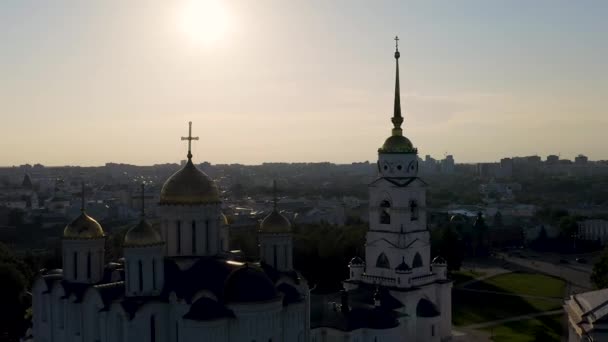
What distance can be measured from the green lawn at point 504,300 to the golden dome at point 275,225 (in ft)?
40.4

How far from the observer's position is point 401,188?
86.6ft

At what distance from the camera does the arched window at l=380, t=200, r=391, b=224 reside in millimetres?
26747

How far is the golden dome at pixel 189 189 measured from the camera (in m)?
20.2

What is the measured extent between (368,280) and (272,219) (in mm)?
6757

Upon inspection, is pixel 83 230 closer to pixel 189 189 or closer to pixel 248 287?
pixel 189 189

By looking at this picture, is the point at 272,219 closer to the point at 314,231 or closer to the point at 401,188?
the point at 401,188

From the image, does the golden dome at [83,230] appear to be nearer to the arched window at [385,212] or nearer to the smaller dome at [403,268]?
the smaller dome at [403,268]

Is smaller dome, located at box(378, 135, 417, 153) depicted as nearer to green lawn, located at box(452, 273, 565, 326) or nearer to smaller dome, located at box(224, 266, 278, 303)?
green lawn, located at box(452, 273, 565, 326)

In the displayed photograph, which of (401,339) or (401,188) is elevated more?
(401,188)

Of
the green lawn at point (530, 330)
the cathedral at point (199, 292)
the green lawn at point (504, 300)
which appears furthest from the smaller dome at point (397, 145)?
the green lawn at point (504, 300)

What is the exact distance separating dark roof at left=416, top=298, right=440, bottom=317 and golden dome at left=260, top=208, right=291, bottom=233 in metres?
6.90

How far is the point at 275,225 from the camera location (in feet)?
70.0

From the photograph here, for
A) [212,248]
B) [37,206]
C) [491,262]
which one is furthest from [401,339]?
[37,206]

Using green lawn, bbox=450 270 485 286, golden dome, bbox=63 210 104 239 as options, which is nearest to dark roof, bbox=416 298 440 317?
golden dome, bbox=63 210 104 239
